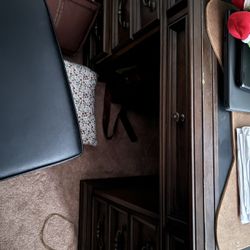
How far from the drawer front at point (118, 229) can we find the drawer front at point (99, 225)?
5cm

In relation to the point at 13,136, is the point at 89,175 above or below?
below

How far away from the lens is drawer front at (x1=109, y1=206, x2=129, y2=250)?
98cm

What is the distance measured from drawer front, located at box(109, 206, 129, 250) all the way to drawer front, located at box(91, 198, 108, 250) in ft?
0.15

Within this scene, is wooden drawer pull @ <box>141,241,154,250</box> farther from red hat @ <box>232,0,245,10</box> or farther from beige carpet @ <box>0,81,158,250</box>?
red hat @ <box>232,0,245,10</box>

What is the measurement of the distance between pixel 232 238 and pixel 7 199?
951mm

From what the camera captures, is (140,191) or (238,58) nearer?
(238,58)

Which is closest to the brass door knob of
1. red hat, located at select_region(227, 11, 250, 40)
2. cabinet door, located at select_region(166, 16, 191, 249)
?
cabinet door, located at select_region(166, 16, 191, 249)

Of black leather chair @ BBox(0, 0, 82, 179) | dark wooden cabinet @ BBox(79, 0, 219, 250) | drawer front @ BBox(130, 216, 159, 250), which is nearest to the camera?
black leather chair @ BBox(0, 0, 82, 179)

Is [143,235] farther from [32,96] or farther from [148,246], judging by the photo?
[32,96]

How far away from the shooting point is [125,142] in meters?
1.50

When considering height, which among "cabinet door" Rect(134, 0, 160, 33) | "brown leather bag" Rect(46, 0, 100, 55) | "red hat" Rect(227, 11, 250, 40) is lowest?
"red hat" Rect(227, 11, 250, 40)

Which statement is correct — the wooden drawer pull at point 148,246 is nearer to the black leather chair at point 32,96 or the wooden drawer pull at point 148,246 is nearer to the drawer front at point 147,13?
the black leather chair at point 32,96

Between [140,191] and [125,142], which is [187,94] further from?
[125,142]

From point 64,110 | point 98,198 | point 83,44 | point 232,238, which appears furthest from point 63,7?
point 232,238
